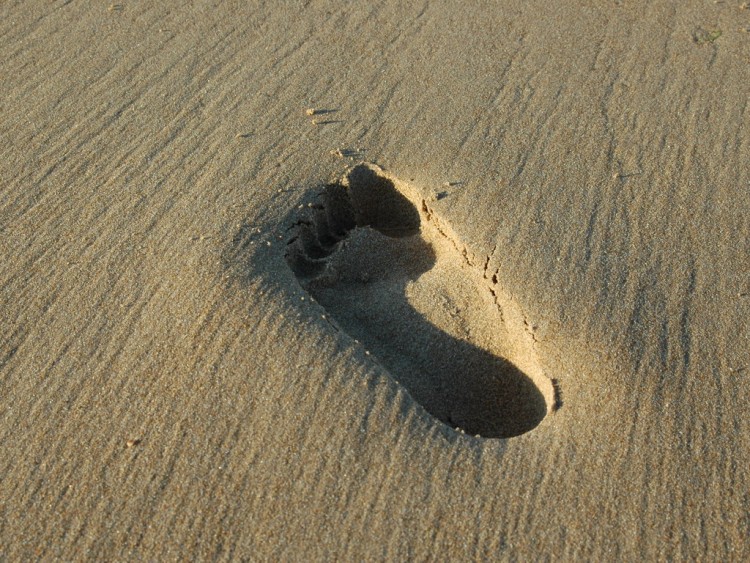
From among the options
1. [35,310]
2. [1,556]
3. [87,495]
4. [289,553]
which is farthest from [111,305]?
[289,553]

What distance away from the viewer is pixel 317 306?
84.7 inches

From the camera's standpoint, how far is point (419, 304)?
226 cm

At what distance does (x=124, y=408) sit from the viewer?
6.29 feet

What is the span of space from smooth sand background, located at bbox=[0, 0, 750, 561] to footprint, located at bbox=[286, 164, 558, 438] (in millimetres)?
73

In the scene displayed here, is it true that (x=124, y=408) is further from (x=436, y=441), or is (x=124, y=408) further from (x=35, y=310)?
(x=436, y=441)

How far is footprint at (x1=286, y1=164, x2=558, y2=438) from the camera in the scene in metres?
2.06

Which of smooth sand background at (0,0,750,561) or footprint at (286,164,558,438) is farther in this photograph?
footprint at (286,164,558,438)

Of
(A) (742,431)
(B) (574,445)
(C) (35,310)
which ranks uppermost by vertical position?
(C) (35,310)

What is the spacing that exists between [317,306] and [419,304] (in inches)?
12.1

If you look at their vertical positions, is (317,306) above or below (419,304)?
above

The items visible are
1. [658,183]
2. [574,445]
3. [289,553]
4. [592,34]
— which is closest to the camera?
[289,553]

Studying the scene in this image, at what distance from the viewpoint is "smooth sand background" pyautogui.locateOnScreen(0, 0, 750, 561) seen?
1.76 meters

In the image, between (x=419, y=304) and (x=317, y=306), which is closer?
(x=317, y=306)

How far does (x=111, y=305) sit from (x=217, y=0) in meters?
1.64
